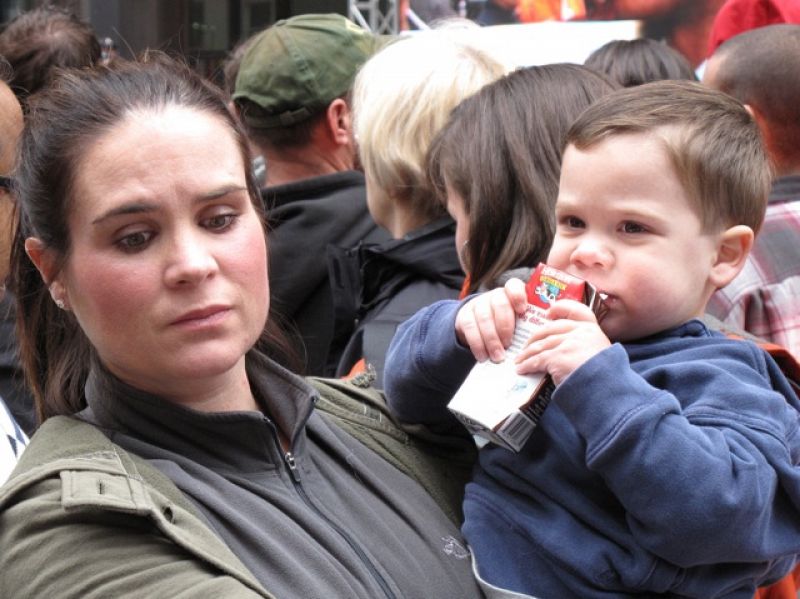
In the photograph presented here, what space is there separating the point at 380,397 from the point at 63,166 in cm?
76

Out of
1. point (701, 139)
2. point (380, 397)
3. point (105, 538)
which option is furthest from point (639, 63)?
point (105, 538)

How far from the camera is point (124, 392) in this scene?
1959 millimetres

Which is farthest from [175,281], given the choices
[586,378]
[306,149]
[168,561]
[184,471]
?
[306,149]

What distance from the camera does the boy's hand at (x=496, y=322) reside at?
6.30 ft

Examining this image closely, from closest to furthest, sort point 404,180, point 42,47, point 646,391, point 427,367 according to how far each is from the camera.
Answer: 1. point 646,391
2. point 427,367
3. point 404,180
4. point 42,47

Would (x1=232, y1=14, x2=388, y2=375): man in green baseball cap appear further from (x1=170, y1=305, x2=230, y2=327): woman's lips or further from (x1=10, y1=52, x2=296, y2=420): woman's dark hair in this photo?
(x1=170, y1=305, x2=230, y2=327): woman's lips

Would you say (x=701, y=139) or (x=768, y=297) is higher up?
(x=701, y=139)

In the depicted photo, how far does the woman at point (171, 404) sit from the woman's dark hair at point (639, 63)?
7.47 feet

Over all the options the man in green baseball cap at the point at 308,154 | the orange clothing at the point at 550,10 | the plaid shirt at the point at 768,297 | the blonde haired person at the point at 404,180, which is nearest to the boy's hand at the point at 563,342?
the blonde haired person at the point at 404,180

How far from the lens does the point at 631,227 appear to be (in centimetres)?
194

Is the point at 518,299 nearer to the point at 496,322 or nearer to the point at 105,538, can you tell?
the point at 496,322

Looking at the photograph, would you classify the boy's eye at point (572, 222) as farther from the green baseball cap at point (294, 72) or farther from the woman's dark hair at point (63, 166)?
the green baseball cap at point (294, 72)

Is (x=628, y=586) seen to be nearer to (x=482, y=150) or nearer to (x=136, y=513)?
(x=136, y=513)

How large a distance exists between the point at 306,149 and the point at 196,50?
2976 millimetres
